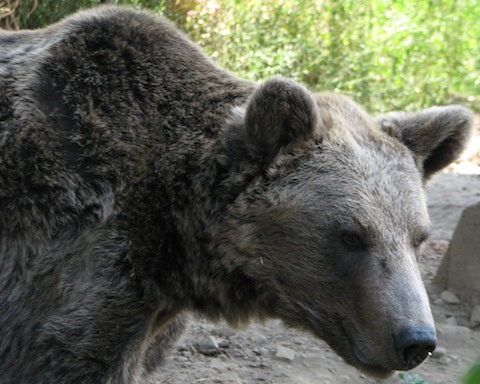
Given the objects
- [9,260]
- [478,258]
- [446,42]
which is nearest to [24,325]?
[9,260]

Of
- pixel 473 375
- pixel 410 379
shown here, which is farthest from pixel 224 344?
pixel 473 375

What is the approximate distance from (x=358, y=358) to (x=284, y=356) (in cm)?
182

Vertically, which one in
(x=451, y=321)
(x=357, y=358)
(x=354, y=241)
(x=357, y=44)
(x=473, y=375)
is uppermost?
(x=473, y=375)

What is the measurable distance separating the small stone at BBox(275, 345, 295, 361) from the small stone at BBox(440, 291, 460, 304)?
4.95 ft

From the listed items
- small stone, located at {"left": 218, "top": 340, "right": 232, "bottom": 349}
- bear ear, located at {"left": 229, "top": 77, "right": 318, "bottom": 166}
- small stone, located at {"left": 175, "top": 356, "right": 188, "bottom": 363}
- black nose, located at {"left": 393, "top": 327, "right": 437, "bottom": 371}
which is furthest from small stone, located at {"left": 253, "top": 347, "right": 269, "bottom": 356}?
black nose, located at {"left": 393, "top": 327, "right": 437, "bottom": 371}

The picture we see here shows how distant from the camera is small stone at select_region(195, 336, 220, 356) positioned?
5883 millimetres

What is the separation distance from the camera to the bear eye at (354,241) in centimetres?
400

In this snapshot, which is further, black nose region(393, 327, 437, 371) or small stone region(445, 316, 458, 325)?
small stone region(445, 316, 458, 325)

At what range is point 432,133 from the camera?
15.2ft

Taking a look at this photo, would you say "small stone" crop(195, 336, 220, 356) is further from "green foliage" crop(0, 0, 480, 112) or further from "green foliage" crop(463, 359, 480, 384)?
"green foliage" crop(0, 0, 480, 112)

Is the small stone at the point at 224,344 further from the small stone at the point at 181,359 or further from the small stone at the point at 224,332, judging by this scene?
the small stone at the point at 181,359

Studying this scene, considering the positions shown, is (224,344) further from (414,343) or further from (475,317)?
(414,343)

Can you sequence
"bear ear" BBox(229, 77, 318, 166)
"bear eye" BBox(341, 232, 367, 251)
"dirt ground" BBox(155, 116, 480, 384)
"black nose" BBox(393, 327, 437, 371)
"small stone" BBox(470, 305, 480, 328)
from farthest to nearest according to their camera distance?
"small stone" BBox(470, 305, 480, 328) < "dirt ground" BBox(155, 116, 480, 384) < "bear ear" BBox(229, 77, 318, 166) < "bear eye" BBox(341, 232, 367, 251) < "black nose" BBox(393, 327, 437, 371)

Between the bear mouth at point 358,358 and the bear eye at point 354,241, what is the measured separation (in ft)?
1.21
